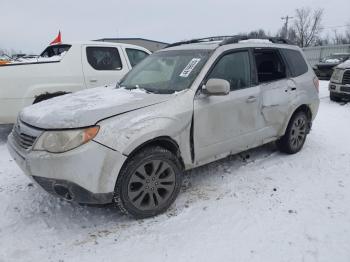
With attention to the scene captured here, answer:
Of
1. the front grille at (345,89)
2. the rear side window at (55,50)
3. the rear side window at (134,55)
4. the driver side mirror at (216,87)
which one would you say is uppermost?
the rear side window at (55,50)

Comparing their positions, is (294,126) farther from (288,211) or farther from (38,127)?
(38,127)

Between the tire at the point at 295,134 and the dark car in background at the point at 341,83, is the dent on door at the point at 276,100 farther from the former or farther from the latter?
the dark car in background at the point at 341,83

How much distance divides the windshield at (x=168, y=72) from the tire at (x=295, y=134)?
6.54 feet

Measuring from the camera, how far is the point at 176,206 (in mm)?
3760

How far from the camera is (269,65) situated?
4.87 m

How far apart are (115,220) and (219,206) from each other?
112 cm

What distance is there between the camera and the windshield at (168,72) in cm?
387

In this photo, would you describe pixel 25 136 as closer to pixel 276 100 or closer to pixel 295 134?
pixel 276 100

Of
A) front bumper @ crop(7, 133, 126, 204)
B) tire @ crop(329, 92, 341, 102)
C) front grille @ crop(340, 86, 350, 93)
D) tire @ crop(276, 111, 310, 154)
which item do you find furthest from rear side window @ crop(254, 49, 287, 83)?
tire @ crop(329, 92, 341, 102)

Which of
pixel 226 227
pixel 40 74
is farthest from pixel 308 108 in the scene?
pixel 40 74

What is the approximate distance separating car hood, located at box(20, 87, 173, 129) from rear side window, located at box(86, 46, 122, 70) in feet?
10.3

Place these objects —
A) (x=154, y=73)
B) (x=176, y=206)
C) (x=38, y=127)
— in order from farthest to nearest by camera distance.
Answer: (x=154, y=73), (x=176, y=206), (x=38, y=127)

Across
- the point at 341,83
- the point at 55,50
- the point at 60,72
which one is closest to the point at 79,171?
the point at 60,72

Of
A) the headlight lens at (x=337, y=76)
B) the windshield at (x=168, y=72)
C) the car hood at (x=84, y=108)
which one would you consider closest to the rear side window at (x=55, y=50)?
the windshield at (x=168, y=72)
